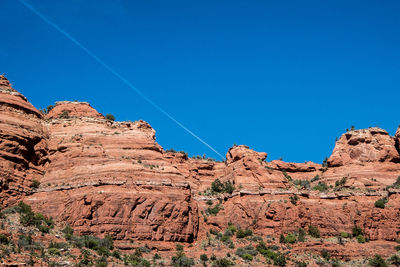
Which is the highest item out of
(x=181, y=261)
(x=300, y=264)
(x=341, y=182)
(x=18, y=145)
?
(x=341, y=182)

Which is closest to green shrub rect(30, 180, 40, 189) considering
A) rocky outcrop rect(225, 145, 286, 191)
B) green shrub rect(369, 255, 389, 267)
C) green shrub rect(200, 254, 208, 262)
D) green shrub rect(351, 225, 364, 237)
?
green shrub rect(200, 254, 208, 262)

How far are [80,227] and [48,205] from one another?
5.41 metres

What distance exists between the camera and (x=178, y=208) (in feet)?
180

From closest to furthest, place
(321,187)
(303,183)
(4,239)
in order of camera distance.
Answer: (4,239)
(321,187)
(303,183)

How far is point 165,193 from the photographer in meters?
55.9

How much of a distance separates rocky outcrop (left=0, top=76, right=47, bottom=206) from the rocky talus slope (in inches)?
5.2

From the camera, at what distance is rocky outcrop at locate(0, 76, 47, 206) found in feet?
177

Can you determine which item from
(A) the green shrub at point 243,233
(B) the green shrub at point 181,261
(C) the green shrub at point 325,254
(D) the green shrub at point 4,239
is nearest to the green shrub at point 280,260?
(C) the green shrub at point 325,254

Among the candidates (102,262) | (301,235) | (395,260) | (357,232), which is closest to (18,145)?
(102,262)

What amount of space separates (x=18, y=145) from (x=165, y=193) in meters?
17.8

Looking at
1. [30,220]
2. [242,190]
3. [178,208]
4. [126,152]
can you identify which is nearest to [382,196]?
[242,190]

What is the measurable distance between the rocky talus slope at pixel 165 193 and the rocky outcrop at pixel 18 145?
13cm

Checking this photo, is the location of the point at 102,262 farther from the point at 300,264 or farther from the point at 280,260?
the point at 300,264

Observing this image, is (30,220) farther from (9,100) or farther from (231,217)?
(231,217)
